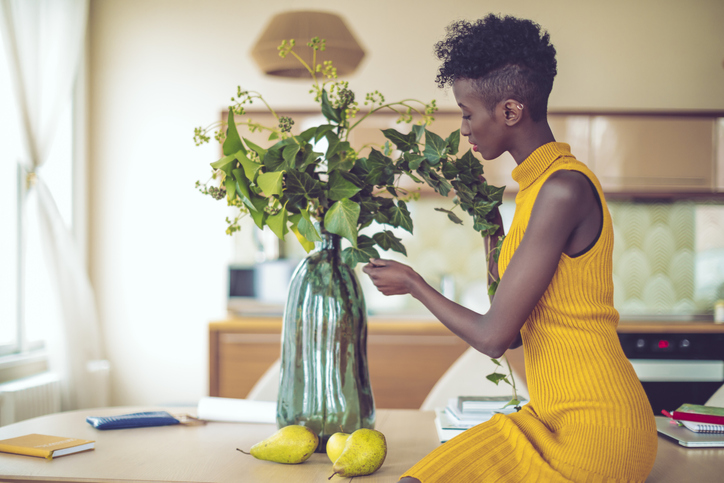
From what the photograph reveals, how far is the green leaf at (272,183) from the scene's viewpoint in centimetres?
115

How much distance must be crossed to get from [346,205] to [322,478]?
504 mm

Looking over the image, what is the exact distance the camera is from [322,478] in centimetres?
105

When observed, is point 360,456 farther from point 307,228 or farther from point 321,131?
point 321,131

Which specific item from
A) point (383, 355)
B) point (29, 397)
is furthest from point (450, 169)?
point (29, 397)

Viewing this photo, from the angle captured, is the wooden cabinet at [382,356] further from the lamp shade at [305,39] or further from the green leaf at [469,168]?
the green leaf at [469,168]

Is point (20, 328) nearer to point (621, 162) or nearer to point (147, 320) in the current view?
point (147, 320)

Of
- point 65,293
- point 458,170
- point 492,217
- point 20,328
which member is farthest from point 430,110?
point 20,328

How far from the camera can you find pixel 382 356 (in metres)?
3.39

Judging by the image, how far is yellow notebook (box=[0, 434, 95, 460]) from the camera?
3.76 feet

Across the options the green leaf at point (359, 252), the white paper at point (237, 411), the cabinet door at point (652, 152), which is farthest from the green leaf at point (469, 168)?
the cabinet door at point (652, 152)

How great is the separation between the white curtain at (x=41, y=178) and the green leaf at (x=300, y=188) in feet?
7.60

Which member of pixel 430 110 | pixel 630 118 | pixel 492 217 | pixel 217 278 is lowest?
pixel 217 278

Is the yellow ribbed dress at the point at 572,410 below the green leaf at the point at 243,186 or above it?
below

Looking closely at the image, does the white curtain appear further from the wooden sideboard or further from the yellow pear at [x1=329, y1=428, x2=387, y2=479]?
the yellow pear at [x1=329, y1=428, x2=387, y2=479]
